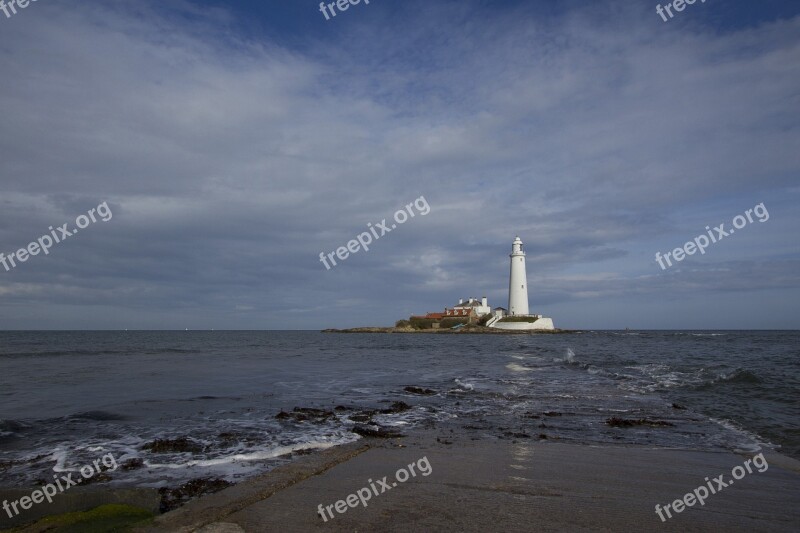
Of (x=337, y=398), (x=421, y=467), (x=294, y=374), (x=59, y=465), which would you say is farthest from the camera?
(x=294, y=374)

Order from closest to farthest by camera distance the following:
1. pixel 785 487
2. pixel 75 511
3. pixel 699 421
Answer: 1. pixel 75 511
2. pixel 785 487
3. pixel 699 421

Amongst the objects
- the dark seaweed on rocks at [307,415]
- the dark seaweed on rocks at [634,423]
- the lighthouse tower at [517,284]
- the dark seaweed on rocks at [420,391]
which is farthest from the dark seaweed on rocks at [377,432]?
the lighthouse tower at [517,284]

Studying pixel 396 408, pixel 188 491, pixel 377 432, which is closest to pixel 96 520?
pixel 188 491

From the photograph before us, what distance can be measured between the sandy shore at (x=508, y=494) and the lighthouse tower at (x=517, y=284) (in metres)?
81.7

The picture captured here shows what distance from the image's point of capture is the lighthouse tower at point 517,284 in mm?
89188

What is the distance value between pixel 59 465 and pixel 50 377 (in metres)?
18.4

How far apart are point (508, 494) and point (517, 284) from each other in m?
87.7

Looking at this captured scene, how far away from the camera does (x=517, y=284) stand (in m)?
91.4

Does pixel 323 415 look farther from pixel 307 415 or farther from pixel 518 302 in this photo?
pixel 518 302

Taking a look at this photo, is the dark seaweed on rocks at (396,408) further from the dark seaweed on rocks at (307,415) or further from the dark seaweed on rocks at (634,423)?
the dark seaweed on rocks at (634,423)

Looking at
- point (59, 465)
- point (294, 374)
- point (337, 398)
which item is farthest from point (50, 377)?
point (59, 465)

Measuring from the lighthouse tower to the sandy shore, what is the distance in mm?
81745

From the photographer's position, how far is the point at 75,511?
5.54 metres

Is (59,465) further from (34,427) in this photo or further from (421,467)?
(421,467)
